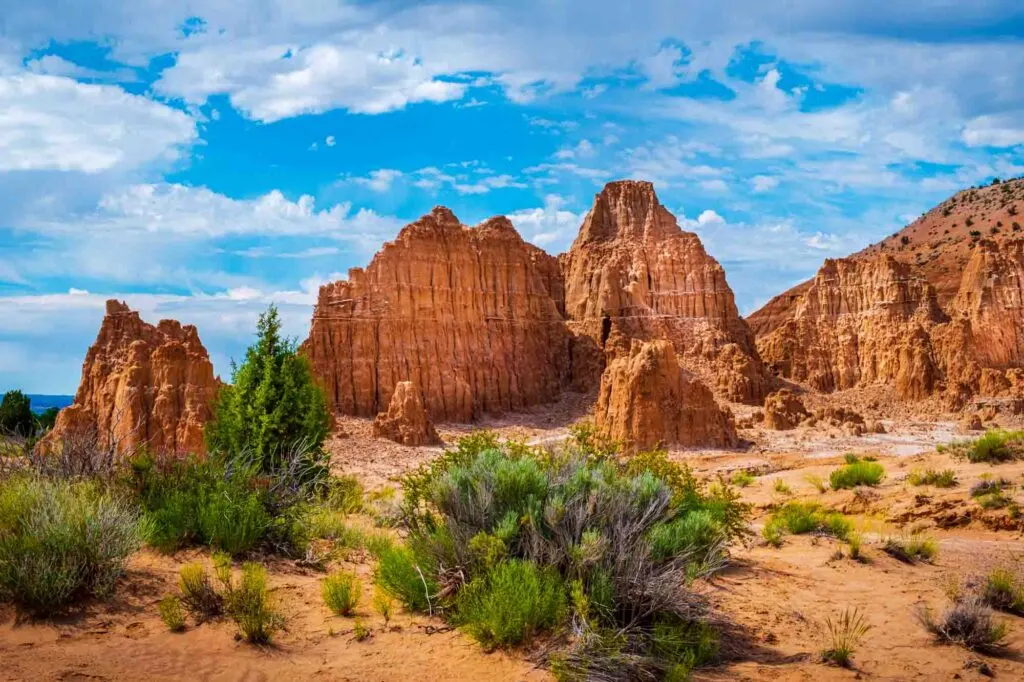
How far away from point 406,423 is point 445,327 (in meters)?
18.0

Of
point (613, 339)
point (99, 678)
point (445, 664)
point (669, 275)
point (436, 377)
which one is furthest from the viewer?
point (669, 275)

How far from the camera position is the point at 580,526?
11.0m

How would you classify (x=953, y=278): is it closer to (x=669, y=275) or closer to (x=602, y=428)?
(x=669, y=275)

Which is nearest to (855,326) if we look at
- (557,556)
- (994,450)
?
(994,450)

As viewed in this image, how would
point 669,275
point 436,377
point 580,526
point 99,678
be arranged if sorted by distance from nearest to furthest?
point 99,678 < point 580,526 < point 436,377 < point 669,275

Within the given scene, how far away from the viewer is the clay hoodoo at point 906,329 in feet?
197

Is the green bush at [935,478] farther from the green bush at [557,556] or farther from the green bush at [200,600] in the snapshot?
the green bush at [200,600]

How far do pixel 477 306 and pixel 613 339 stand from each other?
9974 millimetres

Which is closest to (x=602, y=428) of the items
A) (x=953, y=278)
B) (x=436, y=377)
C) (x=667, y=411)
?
(x=667, y=411)

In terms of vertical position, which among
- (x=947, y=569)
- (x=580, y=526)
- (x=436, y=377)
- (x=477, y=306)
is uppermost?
(x=477, y=306)

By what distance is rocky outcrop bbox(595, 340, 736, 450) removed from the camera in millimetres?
38500

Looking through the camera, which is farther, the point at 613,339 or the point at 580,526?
the point at 613,339

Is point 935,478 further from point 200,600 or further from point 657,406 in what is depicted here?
point 657,406

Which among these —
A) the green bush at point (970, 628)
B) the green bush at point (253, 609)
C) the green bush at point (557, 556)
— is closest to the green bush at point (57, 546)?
the green bush at point (253, 609)
